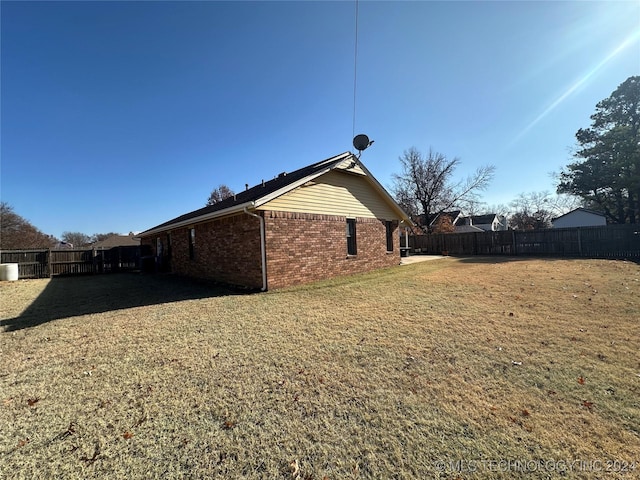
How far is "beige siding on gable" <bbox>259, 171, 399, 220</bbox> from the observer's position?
9695 mm

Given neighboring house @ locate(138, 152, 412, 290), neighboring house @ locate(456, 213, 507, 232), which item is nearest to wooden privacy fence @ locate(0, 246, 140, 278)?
neighboring house @ locate(138, 152, 412, 290)

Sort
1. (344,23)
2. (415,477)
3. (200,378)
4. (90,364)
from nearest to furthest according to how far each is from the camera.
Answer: (415,477), (200,378), (90,364), (344,23)

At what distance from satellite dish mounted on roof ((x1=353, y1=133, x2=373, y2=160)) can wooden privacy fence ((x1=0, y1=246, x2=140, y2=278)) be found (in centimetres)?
1576

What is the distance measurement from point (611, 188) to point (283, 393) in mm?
31501

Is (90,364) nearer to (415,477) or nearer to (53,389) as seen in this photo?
(53,389)

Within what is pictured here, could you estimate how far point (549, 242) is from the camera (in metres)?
20.0

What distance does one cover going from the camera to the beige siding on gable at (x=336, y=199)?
970 cm

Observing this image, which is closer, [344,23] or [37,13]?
[37,13]

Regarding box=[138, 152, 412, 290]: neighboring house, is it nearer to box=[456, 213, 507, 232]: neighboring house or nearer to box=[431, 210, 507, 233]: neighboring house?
box=[431, 210, 507, 233]: neighboring house

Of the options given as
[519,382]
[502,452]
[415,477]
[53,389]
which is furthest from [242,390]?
[519,382]

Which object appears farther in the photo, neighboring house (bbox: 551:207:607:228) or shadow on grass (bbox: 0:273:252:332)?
neighboring house (bbox: 551:207:607:228)

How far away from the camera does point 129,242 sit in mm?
40781

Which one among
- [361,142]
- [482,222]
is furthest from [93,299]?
[482,222]

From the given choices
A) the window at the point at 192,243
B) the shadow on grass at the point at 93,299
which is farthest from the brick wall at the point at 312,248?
the window at the point at 192,243
